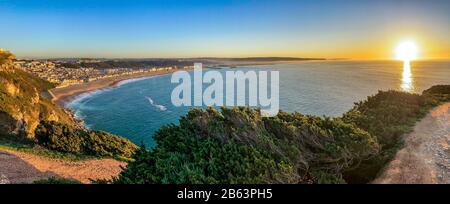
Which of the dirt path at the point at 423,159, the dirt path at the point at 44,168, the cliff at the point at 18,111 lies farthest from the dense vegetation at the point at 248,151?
the cliff at the point at 18,111

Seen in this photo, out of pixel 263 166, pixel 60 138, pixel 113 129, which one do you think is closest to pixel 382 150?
pixel 263 166

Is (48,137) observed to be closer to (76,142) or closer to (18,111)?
(76,142)

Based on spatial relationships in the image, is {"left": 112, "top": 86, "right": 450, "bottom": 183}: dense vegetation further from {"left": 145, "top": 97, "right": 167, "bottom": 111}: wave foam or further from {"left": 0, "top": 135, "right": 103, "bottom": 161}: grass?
{"left": 145, "top": 97, "right": 167, "bottom": 111}: wave foam

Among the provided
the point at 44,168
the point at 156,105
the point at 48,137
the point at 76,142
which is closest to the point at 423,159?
the point at 44,168

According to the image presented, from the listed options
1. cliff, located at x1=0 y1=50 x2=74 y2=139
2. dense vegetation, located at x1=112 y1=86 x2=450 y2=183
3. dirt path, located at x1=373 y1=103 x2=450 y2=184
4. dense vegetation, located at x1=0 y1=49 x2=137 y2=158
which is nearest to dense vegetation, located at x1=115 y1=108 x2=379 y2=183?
dense vegetation, located at x1=112 y1=86 x2=450 y2=183

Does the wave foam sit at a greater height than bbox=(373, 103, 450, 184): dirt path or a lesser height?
lesser
